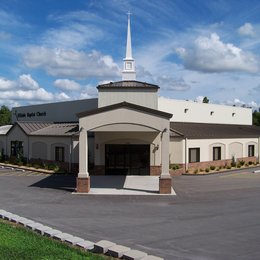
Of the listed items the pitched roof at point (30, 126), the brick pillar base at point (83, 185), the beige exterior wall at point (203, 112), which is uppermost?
the beige exterior wall at point (203, 112)

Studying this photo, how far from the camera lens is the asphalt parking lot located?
10.8 metres

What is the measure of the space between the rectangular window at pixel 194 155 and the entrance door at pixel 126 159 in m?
4.50

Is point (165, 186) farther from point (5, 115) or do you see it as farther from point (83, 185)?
point (5, 115)

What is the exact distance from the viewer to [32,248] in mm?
9641

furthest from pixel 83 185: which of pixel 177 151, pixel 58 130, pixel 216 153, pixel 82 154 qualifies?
pixel 216 153

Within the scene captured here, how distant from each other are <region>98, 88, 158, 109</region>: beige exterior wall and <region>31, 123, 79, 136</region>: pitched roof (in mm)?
3799

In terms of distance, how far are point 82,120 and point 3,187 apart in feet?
20.5

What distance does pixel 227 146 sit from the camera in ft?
119

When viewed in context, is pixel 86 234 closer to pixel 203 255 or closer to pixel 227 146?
pixel 203 255

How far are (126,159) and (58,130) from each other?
26.2 feet

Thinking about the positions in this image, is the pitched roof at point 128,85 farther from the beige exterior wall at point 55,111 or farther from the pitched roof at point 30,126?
the pitched roof at point 30,126

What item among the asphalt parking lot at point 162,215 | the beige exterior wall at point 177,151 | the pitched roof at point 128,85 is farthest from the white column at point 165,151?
the beige exterior wall at point 177,151

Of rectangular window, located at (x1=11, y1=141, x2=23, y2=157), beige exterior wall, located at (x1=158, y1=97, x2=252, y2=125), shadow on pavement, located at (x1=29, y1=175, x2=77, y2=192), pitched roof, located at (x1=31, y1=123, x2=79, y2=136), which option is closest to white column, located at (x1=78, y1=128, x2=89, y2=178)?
shadow on pavement, located at (x1=29, y1=175, x2=77, y2=192)

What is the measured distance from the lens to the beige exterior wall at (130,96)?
2981 centimetres
